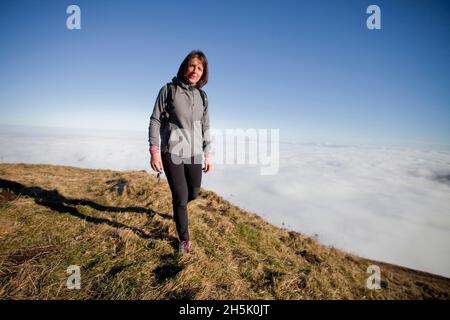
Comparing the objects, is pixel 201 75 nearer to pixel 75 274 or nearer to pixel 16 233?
pixel 75 274

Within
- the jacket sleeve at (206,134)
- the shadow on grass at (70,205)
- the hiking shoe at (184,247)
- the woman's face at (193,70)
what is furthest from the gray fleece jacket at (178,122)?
the shadow on grass at (70,205)

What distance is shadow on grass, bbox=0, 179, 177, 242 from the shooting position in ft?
16.7

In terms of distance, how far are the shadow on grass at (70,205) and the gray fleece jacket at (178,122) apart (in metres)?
1.95

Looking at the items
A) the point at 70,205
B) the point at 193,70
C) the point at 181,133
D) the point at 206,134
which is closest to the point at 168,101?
the point at 181,133

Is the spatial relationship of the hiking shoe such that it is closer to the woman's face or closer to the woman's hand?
the woman's hand

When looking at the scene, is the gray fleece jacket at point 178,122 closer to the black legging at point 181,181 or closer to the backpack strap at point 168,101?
the backpack strap at point 168,101

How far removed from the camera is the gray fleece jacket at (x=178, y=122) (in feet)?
12.5

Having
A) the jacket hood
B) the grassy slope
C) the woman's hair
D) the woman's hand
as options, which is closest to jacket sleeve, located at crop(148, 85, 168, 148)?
the jacket hood

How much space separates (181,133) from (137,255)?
85.1 inches

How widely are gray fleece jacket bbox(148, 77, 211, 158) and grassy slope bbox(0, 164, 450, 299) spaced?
72.0 inches

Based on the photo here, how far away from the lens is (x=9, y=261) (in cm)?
360

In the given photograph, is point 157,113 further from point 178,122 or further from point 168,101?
point 178,122
